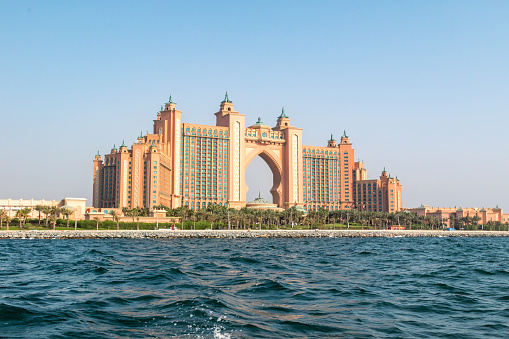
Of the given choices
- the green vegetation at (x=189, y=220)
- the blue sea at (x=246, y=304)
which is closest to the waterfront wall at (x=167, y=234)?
the green vegetation at (x=189, y=220)

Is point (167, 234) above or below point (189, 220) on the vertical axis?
below

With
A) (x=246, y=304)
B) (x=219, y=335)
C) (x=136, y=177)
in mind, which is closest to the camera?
(x=219, y=335)

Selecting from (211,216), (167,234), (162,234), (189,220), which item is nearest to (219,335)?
(162,234)

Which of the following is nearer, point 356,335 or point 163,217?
point 356,335

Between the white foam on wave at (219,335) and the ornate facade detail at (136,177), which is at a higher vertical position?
the ornate facade detail at (136,177)

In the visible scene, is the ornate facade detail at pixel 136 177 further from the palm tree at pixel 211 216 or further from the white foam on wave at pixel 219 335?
the white foam on wave at pixel 219 335

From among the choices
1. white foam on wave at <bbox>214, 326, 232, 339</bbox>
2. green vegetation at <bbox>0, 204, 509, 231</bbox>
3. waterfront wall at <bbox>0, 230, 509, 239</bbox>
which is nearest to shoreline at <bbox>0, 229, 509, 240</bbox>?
waterfront wall at <bbox>0, 230, 509, 239</bbox>

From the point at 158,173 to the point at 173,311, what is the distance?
16981cm

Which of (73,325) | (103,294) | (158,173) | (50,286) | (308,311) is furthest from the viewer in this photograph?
(158,173)

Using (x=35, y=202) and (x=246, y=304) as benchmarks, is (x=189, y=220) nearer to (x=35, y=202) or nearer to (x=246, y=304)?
(x=35, y=202)

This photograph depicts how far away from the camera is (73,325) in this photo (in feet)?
57.3

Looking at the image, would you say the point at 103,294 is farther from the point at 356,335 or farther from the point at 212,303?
the point at 356,335

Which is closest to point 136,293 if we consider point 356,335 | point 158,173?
point 356,335

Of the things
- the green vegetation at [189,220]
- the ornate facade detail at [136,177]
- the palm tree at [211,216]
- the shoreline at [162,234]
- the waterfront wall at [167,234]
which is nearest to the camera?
the waterfront wall at [167,234]
